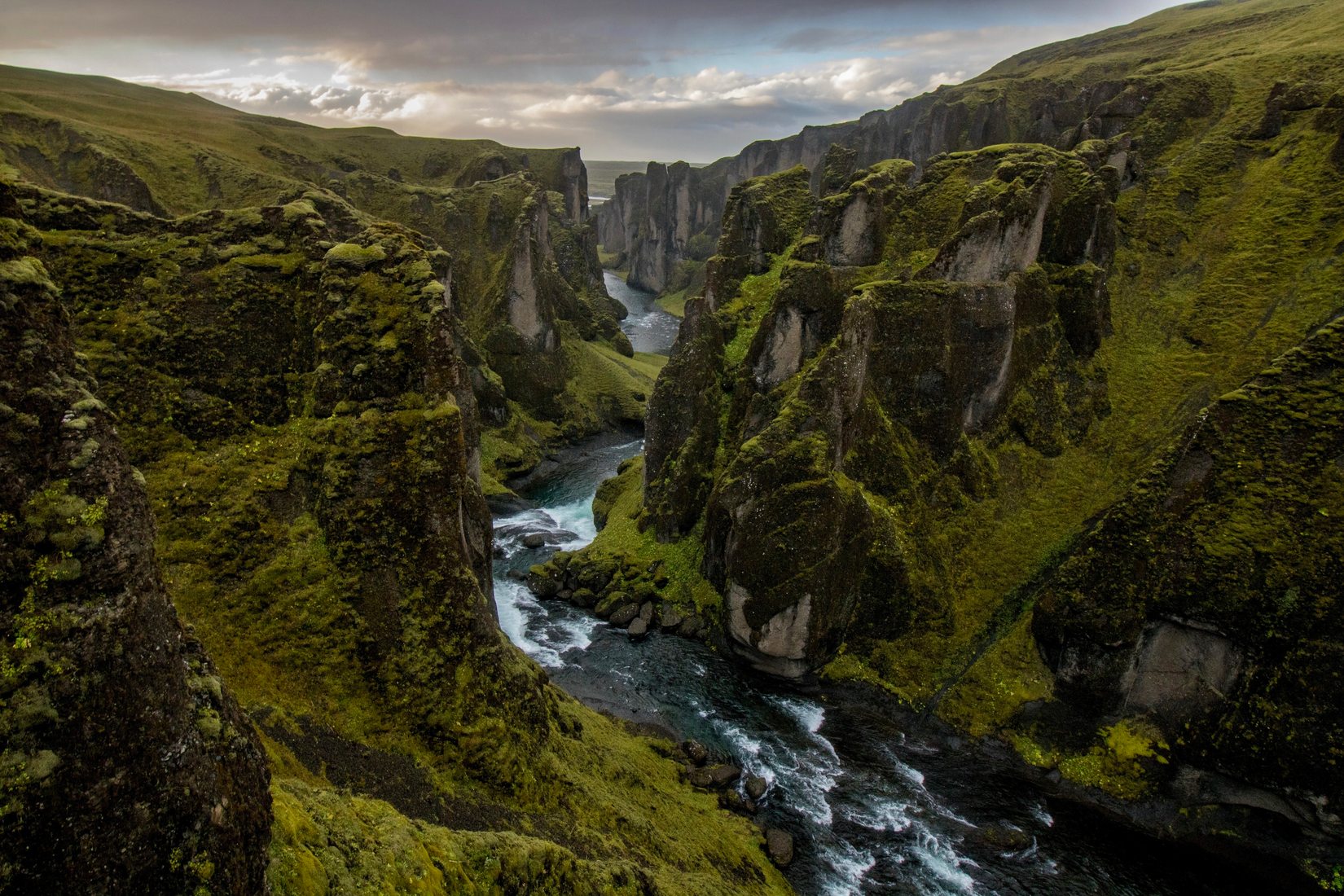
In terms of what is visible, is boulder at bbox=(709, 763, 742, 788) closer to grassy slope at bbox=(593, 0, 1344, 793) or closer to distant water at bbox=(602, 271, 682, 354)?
grassy slope at bbox=(593, 0, 1344, 793)

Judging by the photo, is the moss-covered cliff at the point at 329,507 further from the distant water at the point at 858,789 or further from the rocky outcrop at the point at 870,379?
the rocky outcrop at the point at 870,379

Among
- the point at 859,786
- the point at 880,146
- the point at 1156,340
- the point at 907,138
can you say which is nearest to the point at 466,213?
the point at 1156,340

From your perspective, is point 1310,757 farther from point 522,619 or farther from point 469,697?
point 522,619

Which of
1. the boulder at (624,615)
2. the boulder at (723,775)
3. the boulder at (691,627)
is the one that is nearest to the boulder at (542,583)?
the boulder at (624,615)

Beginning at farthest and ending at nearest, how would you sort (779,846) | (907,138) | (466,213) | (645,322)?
(645,322) < (907,138) < (466,213) < (779,846)

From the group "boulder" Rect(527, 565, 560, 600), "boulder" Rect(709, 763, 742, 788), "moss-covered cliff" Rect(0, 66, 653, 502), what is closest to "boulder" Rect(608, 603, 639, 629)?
"boulder" Rect(527, 565, 560, 600)

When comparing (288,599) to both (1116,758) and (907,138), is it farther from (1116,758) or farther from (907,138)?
(907,138)
